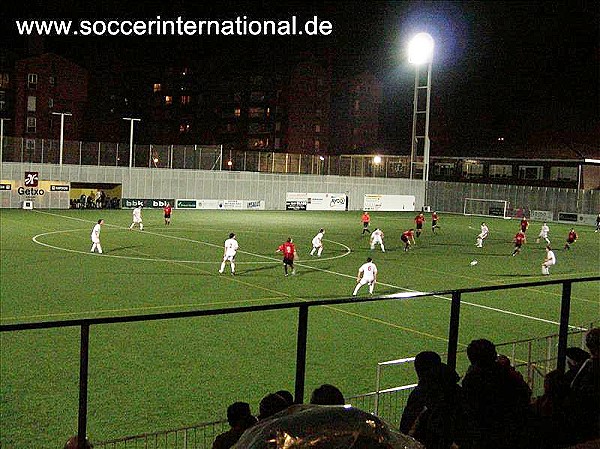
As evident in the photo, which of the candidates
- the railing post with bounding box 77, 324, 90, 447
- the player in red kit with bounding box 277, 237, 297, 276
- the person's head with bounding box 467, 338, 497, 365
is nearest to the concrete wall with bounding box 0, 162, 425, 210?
the player in red kit with bounding box 277, 237, 297, 276

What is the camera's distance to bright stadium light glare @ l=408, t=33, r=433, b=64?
74125mm

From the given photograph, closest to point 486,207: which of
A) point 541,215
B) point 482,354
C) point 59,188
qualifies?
point 541,215

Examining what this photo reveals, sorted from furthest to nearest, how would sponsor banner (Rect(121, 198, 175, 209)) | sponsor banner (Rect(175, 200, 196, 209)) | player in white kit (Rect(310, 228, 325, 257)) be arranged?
sponsor banner (Rect(175, 200, 196, 209)), sponsor banner (Rect(121, 198, 175, 209)), player in white kit (Rect(310, 228, 325, 257))

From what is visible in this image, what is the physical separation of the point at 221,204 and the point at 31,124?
116 ft

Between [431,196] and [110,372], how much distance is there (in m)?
70.5

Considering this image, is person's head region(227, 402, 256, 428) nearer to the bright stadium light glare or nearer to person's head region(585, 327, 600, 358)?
person's head region(585, 327, 600, 358)

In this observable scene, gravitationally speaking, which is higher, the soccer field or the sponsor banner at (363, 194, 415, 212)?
the sponsor banner at (363, 194, 415, 212)

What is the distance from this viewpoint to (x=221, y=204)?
7019 cm

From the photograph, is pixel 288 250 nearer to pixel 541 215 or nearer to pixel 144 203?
pixel 144 203

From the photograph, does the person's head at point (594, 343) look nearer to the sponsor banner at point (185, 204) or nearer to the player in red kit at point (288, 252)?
the player in red kit at point (288, 252)

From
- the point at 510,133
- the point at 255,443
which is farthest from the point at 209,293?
the point at 510,133

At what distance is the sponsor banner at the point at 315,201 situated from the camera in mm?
74438

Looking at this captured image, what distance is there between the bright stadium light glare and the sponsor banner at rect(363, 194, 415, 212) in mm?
14591

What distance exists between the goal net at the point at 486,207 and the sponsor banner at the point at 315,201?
13277mm
